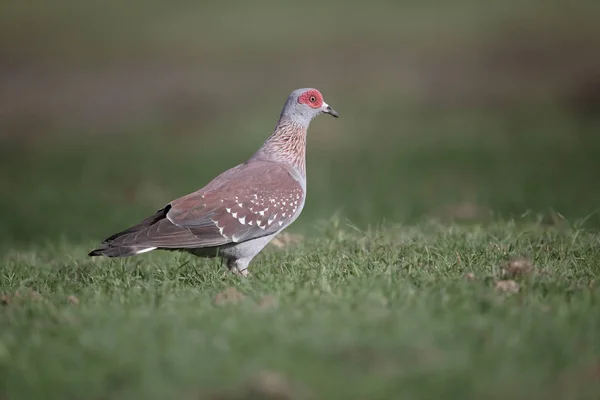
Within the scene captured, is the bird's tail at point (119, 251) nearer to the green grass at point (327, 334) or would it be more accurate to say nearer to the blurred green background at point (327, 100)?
the green grass at point (327, 334)

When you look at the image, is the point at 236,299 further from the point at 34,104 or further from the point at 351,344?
the point at 34,104

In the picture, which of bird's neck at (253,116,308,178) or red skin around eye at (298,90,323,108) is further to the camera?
red skin around eye at (298,90,323,108)

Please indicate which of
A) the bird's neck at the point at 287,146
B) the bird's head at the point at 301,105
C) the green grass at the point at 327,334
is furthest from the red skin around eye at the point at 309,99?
the green grass at the point at 327,334

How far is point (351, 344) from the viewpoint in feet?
15.5

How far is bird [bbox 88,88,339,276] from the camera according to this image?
7117mm

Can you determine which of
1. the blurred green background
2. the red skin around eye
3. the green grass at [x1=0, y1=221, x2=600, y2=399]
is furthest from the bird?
the blurred green background

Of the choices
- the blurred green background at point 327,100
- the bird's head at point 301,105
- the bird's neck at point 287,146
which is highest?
the bird's head at point 301,105

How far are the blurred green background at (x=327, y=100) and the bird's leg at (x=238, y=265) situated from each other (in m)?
2.68

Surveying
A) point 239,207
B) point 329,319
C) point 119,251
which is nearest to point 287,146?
point 239,207

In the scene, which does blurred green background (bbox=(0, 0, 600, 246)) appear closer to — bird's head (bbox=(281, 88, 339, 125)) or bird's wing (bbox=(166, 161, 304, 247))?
bird's head (bbox=(281, 88, 339, 125))

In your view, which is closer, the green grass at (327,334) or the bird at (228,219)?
the green grass at (327,334)

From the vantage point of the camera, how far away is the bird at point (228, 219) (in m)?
7.12

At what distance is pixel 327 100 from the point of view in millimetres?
20062

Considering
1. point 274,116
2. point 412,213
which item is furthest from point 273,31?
point 412,213
